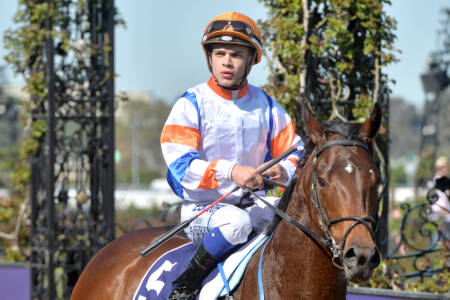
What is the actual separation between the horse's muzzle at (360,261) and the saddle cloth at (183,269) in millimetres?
685

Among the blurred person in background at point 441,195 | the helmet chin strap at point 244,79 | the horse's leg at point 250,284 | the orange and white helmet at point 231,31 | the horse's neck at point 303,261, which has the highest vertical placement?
the orange and white helmet at point 231,31

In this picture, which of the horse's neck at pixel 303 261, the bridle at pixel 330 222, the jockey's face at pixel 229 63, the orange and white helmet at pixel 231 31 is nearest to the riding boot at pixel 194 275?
the horse's neck at pixel 303 261

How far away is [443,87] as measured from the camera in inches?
460

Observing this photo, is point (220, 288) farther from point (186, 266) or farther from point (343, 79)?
point (343, 79)

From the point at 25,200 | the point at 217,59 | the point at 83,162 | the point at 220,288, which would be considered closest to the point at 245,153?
the point at 217,59

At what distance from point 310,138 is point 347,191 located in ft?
1.41

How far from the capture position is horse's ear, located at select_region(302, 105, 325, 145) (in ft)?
8.95

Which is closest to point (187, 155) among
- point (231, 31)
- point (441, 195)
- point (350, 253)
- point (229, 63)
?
point (229, 63)

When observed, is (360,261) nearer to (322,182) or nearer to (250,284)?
(322,182)

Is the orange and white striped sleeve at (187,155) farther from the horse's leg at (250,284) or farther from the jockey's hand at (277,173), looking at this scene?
the horse's leg at (250,284)

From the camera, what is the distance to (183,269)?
311cm

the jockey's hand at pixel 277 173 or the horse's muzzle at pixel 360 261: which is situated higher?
the jockey's hand at pixel 277 173

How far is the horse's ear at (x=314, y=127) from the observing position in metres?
2.73

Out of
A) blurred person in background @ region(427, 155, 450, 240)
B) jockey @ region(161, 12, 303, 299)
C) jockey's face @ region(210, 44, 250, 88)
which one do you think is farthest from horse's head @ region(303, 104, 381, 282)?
blurred person in background @ region(427, 155, 450, 240)
